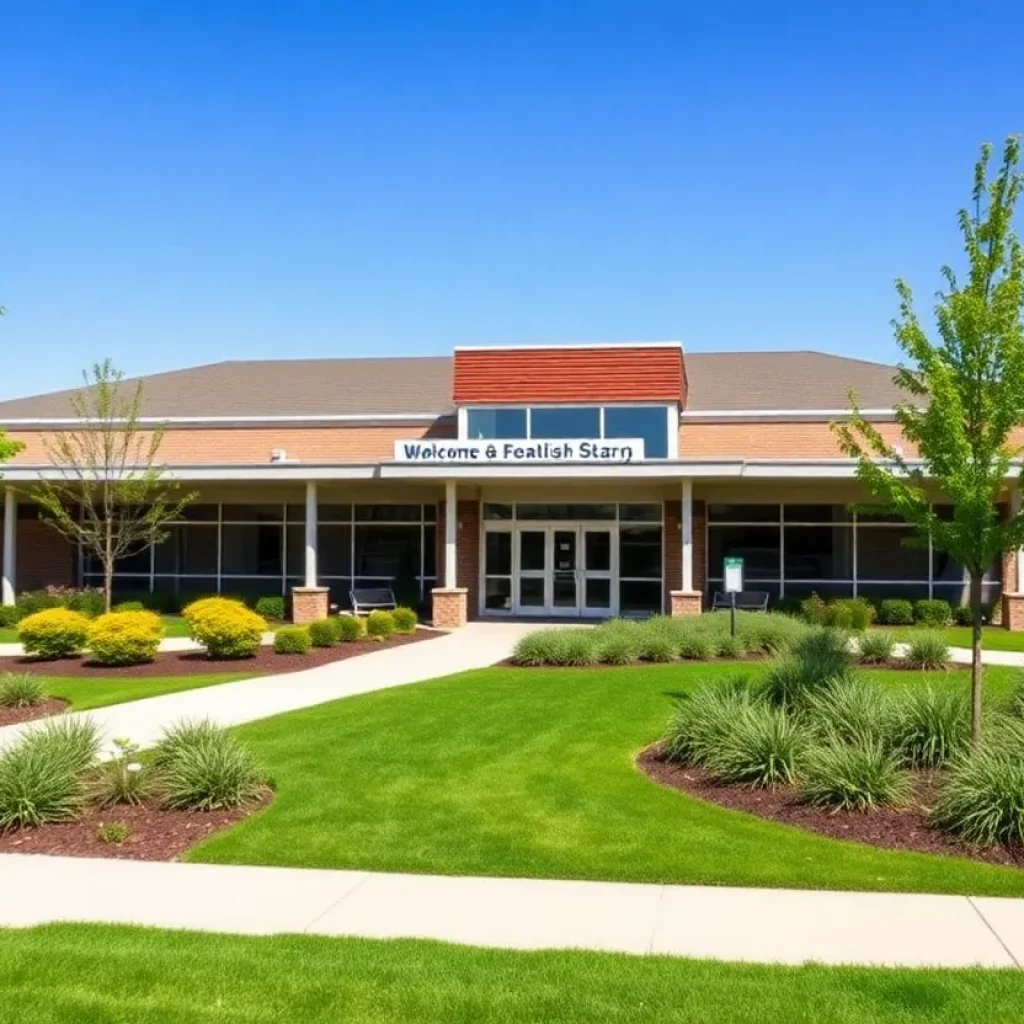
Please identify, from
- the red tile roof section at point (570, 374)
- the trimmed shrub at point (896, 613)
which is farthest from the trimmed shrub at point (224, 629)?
the trimmed shrub at point (896, 613)

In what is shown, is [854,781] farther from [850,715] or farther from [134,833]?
[134,833]

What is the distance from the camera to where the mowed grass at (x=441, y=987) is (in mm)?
4172

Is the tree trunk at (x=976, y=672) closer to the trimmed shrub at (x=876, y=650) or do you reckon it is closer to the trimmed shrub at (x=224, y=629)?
the trimmed shrub at (x=876, y=650)

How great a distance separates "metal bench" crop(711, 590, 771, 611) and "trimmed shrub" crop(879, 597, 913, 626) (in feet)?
8.57

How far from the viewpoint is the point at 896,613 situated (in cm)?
2375

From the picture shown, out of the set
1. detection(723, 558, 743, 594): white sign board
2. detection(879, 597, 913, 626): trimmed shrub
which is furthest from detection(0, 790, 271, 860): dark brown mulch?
detection(879, 597, 913, 626): trimmed shrub

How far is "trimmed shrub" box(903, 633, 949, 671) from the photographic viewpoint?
1580 centimetres

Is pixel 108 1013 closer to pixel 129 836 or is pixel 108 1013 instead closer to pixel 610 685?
pixel 129 836

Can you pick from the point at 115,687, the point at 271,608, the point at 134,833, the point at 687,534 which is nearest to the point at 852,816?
the point at 134,833

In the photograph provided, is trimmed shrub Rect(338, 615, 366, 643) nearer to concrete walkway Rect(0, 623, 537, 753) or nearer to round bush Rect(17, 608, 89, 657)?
concrete walkway Rect(0, 623, 537, 753)

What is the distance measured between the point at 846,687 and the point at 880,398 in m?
19.7

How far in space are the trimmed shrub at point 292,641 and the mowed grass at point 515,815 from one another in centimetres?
624

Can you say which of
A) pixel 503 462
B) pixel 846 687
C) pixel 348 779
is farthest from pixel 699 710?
pixel 503 462

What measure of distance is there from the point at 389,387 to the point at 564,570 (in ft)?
A: 30.7
